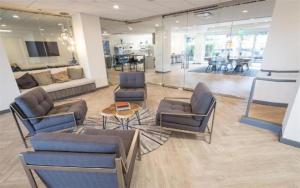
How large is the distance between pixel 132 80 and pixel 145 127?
67.1 inches

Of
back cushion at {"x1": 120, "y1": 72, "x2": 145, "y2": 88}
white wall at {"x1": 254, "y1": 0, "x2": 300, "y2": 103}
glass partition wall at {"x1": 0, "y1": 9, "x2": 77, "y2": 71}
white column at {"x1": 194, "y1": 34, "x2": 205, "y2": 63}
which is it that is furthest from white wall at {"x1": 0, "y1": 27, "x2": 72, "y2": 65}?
white wall at {"x1": 254, "y1": 0, "x2": 300, "y2": 103}

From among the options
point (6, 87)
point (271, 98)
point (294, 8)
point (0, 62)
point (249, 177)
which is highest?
point (294, 8)

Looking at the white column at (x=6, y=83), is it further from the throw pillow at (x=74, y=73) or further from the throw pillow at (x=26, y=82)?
the throw pillow at (x=74, y=73)

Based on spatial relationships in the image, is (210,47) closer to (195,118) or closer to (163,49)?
(163,49)

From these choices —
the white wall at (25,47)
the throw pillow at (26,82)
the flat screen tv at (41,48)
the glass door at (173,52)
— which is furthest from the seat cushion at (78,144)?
the glass door at (173,52)

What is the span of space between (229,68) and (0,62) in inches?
360

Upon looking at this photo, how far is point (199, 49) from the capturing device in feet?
28.3

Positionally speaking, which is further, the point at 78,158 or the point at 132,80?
the point at 132,80

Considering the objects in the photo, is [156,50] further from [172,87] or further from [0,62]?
[0,62]

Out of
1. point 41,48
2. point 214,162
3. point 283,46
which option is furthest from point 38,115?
point 283,46

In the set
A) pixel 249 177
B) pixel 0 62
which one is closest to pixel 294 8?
pixel 249 177

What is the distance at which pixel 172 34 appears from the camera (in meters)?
8.62

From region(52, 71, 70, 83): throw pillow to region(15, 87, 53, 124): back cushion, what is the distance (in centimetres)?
230

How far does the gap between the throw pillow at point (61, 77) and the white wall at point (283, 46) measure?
600cm
